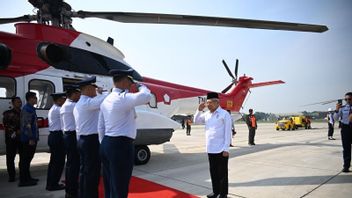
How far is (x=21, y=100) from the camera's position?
18.3 ft

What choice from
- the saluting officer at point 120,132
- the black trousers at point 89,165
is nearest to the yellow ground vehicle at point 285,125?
the black trousers at point 89,165

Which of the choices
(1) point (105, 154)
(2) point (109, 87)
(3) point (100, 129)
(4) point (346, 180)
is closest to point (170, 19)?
(2) point (109, 87)

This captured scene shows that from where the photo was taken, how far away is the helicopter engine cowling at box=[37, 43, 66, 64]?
593cm

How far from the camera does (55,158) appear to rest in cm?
499

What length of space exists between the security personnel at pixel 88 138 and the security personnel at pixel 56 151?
1369 mm

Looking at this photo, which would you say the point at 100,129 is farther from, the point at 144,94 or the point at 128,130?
the point at 144,94

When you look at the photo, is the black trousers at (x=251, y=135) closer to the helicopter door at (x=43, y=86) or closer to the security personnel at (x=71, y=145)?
the helicopter door at (x=43, y=86)

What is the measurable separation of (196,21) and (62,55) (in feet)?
10.5

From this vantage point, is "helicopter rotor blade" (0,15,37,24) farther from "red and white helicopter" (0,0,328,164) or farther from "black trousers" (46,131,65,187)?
"black trousers" (46,131,65,187)

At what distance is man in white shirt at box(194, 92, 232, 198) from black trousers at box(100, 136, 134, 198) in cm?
161

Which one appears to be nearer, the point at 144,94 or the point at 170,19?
the point at 144,94

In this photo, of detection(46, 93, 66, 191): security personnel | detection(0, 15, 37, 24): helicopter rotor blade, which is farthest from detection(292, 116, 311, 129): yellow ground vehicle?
detection(46, 93, 66, 191): security personnel

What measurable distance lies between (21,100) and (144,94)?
3790 millimetres

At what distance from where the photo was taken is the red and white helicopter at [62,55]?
5645 millimetres
